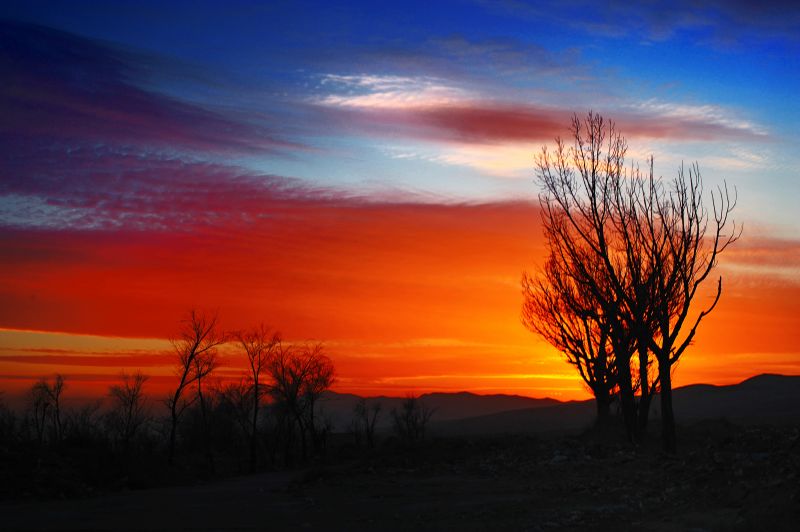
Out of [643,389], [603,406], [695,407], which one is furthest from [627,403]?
[695,407]

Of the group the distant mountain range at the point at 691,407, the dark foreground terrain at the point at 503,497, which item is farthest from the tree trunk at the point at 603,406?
the distant mountain range at the point at 691,407

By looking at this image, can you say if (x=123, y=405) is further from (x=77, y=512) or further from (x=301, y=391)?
(x=77, y=512)

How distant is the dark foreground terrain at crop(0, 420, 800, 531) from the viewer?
46.6ft

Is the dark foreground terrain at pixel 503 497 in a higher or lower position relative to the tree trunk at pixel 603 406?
lower

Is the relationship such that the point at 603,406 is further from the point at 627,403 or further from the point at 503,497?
the point at 503,497

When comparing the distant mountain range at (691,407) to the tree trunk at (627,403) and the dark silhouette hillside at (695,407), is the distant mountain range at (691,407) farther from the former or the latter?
the tree trunk at (627,403)

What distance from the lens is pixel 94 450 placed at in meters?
35.2

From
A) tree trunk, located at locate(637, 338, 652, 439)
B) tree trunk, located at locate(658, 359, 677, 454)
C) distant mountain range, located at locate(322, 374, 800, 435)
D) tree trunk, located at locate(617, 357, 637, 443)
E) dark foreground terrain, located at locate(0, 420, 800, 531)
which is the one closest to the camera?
dark foreground terrain, located at locate(0, 420, 800, 531)

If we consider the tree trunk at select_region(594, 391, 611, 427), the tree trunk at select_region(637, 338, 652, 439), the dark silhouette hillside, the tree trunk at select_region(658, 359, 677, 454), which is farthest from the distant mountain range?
the tree trunk at select_region(658, 359, 677, 454)

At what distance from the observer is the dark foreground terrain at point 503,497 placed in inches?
560

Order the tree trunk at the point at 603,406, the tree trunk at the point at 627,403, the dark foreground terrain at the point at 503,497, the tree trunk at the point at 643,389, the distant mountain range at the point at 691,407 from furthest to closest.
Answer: the distant mountain range at the point at 691,407
the tree trunk at the point at 603,406
the tree trunk at the point at 627,403
the tree trunk at the point at 643,389
the dark foreground terrain at the point at 503,497

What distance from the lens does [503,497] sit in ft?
64.4

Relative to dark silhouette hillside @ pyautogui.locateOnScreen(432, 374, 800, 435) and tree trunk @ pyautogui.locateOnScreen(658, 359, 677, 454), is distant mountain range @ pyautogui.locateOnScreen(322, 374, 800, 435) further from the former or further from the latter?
tree trunk @ pyautogui.locateOnScreen(658, 359, 677, 454)

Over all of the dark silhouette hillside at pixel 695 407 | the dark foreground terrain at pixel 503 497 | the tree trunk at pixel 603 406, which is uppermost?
the tree trunk at pixel 603 406
